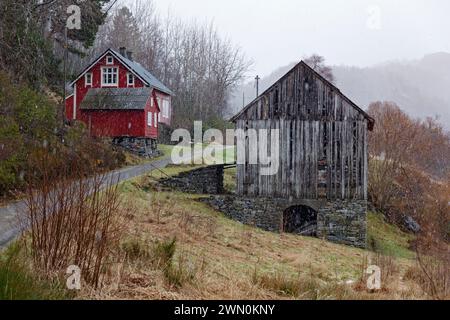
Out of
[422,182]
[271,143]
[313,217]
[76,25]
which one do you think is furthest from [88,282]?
[422,182]

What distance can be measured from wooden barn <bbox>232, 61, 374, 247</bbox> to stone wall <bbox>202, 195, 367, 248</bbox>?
0.04 meters

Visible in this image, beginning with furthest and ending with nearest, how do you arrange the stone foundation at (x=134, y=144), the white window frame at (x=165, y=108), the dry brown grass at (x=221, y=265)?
the white window frame at (x=165, y=108) < the stone foundation at (x=134, y=144) < the dry brown grass at (x=221, y=265)

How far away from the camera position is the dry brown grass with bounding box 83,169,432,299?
21.9ft

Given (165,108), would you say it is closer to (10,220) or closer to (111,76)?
(111,76)

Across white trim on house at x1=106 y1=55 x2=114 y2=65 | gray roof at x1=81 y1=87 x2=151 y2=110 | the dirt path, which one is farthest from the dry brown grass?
white trim on house at x1=106 y1=55 x2=114 y2=65

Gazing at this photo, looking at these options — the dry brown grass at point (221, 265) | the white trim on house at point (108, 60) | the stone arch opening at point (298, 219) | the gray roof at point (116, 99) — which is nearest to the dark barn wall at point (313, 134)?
the stone arch opening at point (298, 219)

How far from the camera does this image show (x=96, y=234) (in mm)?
6719

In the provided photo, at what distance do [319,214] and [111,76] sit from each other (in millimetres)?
21099

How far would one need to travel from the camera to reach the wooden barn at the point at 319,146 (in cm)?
2153

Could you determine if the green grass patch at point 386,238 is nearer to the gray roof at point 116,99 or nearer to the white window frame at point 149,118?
the white window frame at point 149,118

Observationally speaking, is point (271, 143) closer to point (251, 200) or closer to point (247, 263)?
point (251, 200)

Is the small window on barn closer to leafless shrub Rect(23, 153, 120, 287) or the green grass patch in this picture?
the green grass patch

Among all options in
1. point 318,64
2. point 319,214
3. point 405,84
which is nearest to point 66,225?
point 319,214

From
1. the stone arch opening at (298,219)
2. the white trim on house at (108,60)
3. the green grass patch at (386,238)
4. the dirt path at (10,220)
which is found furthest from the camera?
the white trim on house at (108,60)
